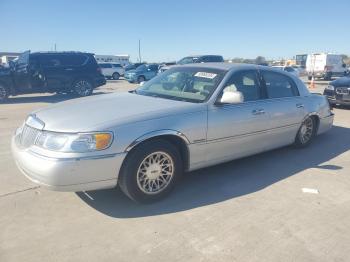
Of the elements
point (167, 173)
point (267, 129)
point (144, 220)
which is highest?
point (267, 129)

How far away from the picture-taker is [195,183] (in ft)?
15.3

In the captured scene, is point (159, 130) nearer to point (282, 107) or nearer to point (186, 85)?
point (186, 85)

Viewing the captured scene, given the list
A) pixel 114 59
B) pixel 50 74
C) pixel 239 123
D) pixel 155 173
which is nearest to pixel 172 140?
pixel 155 173

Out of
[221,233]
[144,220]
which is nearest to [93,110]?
[144,220]

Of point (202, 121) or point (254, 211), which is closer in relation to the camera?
point (254, 211)

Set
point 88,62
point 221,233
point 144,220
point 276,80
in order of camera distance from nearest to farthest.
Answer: point 221,233 → point 144,220 → point 276,80 → point 88,62

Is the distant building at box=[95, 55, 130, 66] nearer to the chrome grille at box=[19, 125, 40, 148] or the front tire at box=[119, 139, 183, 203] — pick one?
the chrome grille at box=[19, 125, 40, 148]

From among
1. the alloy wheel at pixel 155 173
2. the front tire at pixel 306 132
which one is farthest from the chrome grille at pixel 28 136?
the front tire at pixel 306 132

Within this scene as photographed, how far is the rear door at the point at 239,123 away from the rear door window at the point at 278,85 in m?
0.25

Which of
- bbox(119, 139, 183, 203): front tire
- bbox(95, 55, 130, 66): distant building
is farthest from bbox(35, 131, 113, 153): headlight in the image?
bbox(95, 55, 130, 66): distant building

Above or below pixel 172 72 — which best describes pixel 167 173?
below

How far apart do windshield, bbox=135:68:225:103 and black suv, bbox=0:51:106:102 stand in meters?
10.7

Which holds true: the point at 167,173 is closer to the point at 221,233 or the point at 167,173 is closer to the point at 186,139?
the point at 186,139

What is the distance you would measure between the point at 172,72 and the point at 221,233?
279cm
